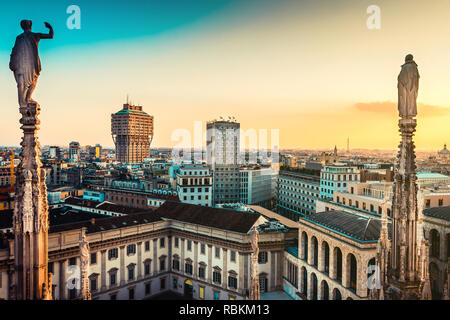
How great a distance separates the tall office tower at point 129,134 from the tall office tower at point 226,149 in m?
85.9

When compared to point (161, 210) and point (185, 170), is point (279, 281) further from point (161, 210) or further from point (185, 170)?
point (185, 170)

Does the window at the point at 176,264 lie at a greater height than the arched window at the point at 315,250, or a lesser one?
lesser

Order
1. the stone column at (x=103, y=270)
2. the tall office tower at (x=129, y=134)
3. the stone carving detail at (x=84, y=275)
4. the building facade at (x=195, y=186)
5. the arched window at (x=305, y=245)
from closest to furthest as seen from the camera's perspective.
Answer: the stone carving detail at (x=84, y=275)
the arched window at (x=305, y=245)
the stone column at (x=103, y=270)
the building facade at (x=195, y=186)
the tall office tower at (x=129, y=134)

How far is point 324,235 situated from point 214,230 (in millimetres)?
12321

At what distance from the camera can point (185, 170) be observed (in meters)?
63.7

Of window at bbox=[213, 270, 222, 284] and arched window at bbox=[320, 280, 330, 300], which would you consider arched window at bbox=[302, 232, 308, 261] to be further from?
window at bbox=[213, 270, 222, 284]

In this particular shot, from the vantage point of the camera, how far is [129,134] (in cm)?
18900

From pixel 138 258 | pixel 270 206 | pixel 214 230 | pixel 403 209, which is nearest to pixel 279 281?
pixel 214 230

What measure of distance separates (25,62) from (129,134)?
18983cm

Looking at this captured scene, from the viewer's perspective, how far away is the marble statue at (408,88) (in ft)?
21.2

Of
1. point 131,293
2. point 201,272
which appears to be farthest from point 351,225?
point 131,293

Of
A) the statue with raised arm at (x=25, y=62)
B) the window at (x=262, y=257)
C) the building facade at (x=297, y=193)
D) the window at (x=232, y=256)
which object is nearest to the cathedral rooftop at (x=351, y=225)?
the window at (x=262, y=257)

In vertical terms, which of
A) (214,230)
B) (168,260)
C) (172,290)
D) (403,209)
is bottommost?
(172,290)

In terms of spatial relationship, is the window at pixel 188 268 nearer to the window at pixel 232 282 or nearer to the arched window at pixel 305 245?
the window at pixel 232 282
